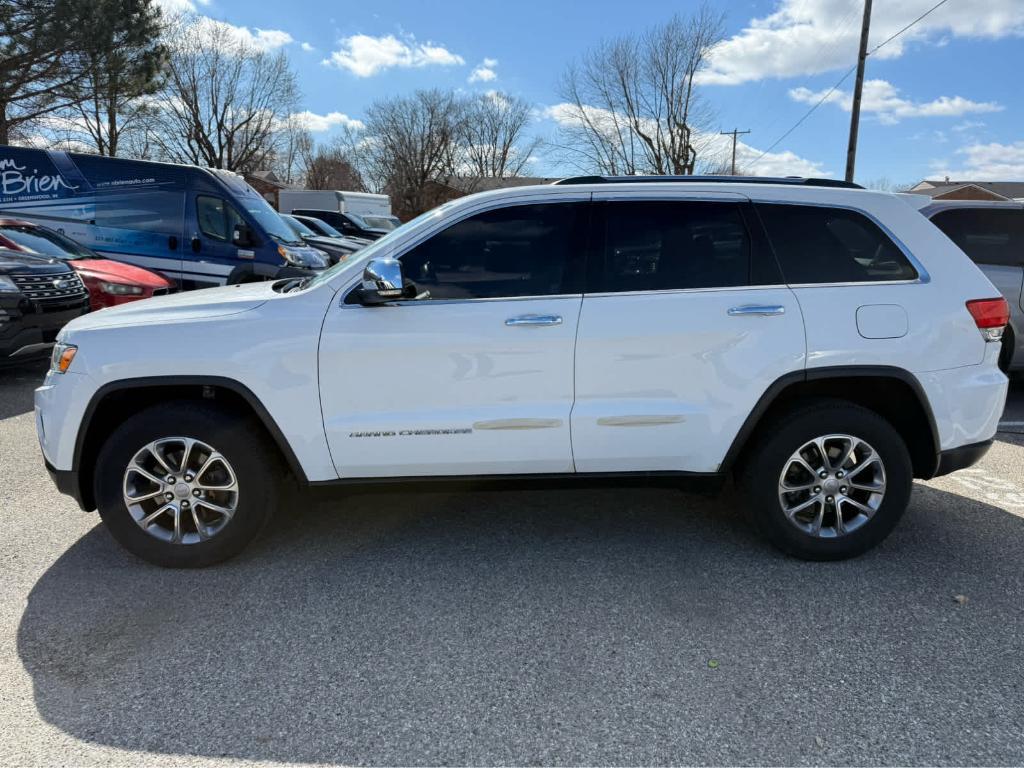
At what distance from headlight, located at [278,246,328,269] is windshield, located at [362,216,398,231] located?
705 inches

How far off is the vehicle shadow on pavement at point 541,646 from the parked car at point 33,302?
174 inches

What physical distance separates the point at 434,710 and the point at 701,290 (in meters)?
2.15

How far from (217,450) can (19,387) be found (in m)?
5.68

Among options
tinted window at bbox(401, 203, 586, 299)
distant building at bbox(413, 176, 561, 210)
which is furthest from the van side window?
distant building at bbox(413, 176, 561, 210)

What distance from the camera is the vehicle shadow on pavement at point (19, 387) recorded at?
6574 mm

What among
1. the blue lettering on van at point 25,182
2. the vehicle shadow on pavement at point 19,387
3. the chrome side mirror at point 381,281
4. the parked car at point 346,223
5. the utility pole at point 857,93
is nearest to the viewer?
the chrome side mirror at point 381,281

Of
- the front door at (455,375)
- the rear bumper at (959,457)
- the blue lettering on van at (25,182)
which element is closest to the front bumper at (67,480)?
the front door at (455,375)

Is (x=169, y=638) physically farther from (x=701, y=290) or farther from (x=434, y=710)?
(x=701, y=290)

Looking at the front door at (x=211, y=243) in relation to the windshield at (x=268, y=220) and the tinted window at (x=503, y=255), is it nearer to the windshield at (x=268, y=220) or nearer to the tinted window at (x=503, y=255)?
the windshield at (x=268, y=220)

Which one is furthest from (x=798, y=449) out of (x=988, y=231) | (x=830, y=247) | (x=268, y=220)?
(x=268, y=220)

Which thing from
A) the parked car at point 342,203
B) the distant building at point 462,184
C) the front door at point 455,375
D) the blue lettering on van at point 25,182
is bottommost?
the front door at point 455,375

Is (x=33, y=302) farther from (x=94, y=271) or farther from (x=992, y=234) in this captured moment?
(x=992, y=234)

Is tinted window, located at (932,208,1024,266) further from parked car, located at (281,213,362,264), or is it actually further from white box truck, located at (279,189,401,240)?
white box truck, located at (279,189,401,240)

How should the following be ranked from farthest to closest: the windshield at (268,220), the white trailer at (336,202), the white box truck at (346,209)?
the white trailer at (336,202) → the white box truck at (346,209) → the windshield at (268,220)
